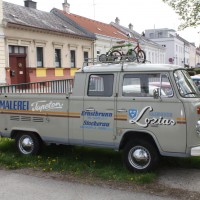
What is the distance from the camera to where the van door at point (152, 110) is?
20.5 ft

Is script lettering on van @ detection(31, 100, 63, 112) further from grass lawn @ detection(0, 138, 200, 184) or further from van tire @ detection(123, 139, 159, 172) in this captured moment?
van tire @ detection(123, 139, 159, 172)

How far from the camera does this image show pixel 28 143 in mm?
8047

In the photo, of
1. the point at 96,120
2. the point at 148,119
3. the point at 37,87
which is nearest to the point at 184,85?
the point at 148,119

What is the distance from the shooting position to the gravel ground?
5734 mm

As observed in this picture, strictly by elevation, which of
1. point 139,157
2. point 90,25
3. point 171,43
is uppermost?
point 171,43

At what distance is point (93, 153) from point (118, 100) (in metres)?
2.09

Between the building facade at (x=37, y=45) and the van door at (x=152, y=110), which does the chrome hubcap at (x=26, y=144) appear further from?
the building facade at (x=37, y=45)

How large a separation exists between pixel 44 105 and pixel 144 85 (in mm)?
2286

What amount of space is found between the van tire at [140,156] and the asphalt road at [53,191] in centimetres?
96

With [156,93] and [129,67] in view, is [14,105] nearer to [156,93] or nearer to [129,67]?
[129,67]

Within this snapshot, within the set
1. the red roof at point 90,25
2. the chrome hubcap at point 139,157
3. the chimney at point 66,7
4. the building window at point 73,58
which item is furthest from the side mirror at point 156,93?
the chimney at point 66,7

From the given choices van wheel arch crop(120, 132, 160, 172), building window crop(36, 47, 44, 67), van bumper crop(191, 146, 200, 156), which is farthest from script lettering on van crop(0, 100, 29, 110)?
building window crop(36, 47, 44, 67)

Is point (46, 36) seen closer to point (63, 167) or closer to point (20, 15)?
point (20, 15)

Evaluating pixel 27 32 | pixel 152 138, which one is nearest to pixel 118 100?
pixel 152 138
